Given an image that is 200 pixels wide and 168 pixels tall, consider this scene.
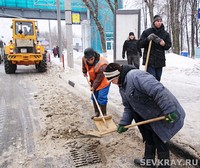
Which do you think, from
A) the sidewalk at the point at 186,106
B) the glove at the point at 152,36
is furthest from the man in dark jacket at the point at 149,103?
the glove at the point at 152,36

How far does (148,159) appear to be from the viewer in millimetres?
2801

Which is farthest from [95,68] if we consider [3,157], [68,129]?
[3,157]

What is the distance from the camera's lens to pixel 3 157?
3.19 m

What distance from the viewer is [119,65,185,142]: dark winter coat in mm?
2150

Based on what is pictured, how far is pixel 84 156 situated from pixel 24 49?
32.3 feet

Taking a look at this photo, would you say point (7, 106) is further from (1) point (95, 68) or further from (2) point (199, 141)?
(2) point (199, 141)

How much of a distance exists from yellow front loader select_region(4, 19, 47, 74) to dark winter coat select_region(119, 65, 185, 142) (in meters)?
9.88

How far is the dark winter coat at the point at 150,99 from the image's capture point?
215 centimetres

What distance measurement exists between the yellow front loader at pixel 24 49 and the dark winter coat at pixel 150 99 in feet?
32.4

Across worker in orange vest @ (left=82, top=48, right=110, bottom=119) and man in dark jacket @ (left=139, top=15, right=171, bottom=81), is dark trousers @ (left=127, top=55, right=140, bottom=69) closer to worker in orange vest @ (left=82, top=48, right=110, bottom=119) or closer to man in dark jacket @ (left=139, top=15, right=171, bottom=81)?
man in dark jacket @ (left=139, top=15, right=171, bottom=81)

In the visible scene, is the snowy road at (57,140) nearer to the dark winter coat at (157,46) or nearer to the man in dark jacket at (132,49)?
the dark winter coat at (157,46)

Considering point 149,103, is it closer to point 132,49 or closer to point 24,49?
point 132,49

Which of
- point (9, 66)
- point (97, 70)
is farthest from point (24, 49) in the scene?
point (97, 70)

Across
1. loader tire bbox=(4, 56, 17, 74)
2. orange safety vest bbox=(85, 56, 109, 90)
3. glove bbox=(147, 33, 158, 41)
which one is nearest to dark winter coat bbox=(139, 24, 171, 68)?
glove bbox=(147, 33, 158, 41)
